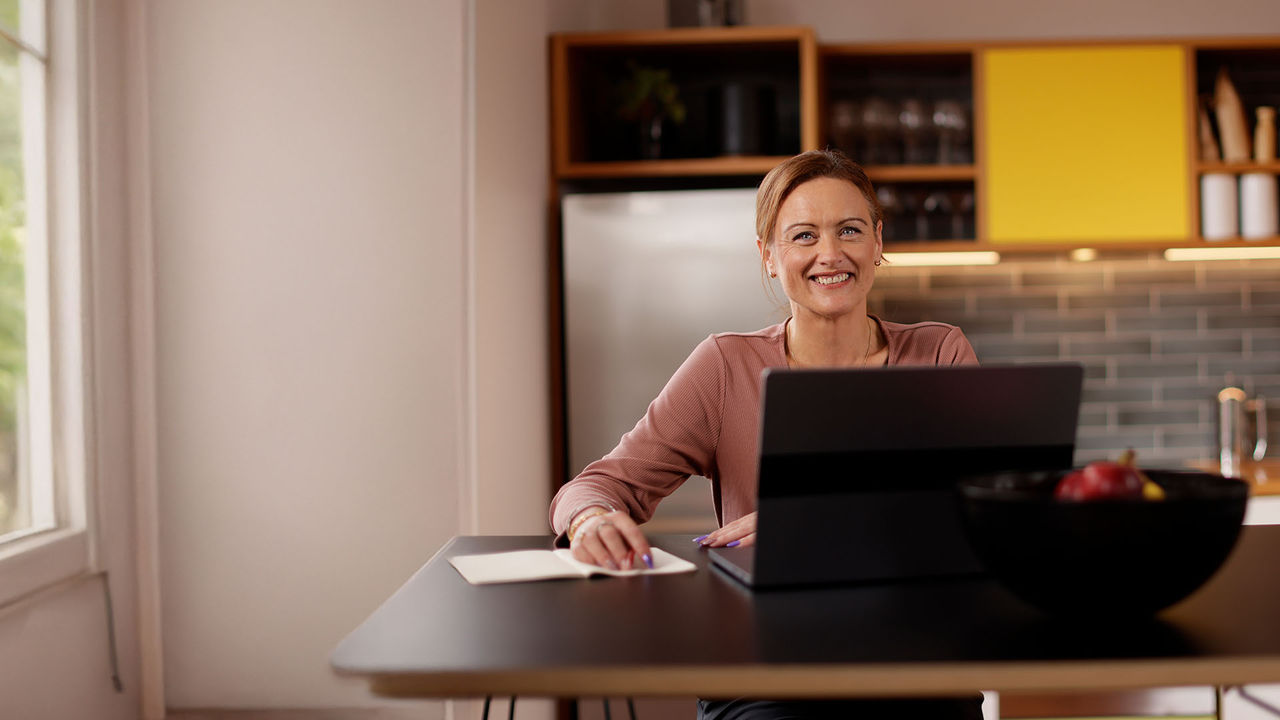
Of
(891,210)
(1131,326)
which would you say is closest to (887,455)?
(891,210)

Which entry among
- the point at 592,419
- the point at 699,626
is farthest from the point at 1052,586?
the point at 592,419

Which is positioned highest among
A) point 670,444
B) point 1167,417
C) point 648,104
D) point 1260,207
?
point 648,104

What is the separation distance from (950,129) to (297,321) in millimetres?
2064

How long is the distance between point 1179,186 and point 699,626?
9.17 feet

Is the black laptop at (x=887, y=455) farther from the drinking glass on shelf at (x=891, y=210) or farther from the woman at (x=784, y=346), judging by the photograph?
the drinking glass on shelf at (x=891, y=210)

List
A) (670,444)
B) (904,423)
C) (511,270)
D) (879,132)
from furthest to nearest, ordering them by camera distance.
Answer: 1. (879,132)
2. (511,270)
3. (670,444)
4. (904,423)

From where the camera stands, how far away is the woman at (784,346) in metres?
1.61

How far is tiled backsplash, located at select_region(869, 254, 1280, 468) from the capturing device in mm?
3348

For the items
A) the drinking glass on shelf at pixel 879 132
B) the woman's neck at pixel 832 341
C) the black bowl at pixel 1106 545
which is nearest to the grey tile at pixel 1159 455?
the drinking glass on shelf at pixel 879 132

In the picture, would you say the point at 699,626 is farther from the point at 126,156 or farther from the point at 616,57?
the point at 616,57

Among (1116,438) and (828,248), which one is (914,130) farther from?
(828,248)

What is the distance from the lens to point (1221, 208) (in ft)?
9.89

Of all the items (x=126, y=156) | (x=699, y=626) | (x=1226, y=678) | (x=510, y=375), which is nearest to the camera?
(x=1226, y=678)

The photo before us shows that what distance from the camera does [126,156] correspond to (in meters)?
2.02
